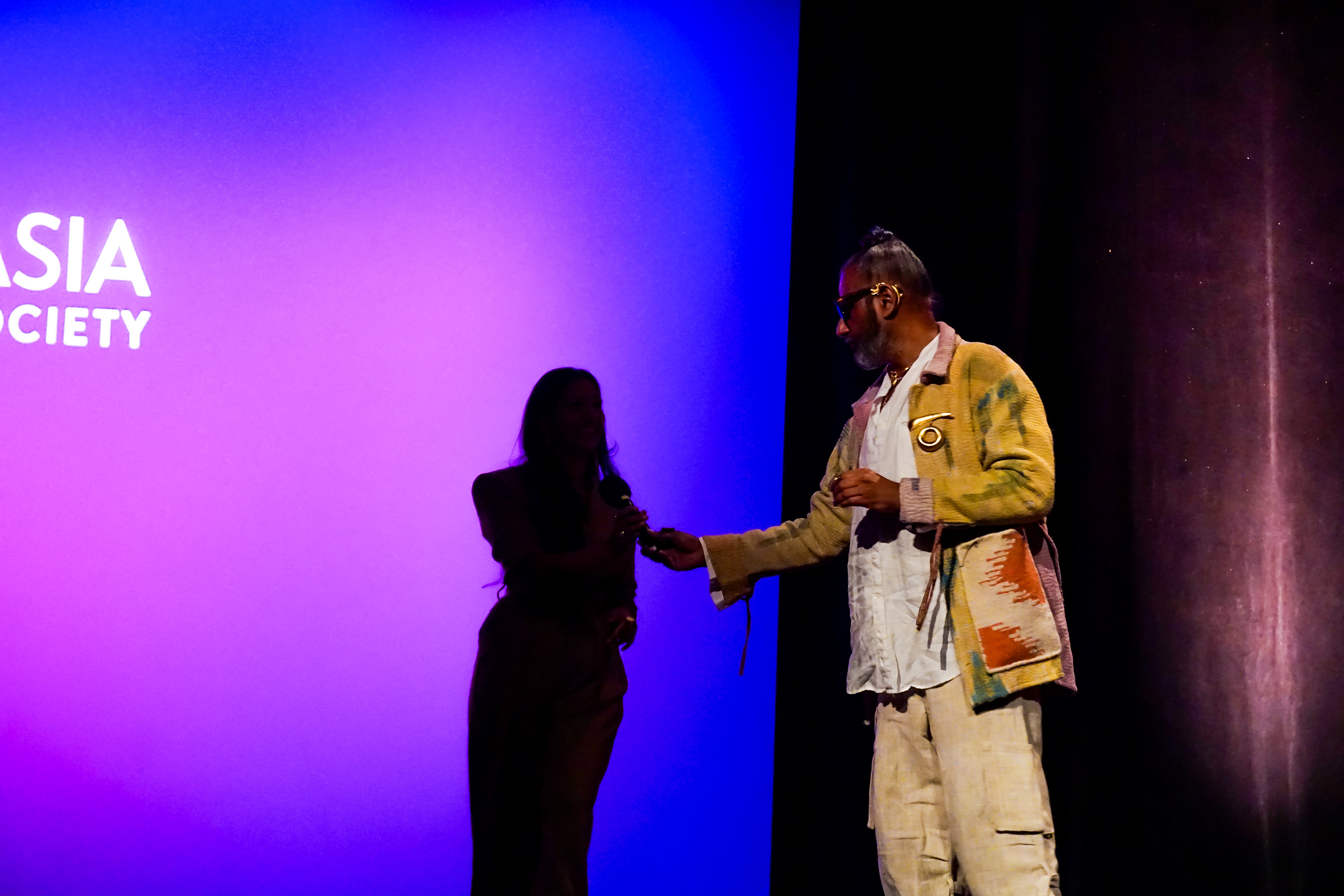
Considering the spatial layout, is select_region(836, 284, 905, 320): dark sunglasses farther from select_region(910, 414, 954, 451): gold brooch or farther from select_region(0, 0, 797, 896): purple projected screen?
select_region(0, 0, 797, 896): purple projected screen

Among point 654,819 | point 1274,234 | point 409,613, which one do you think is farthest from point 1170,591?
point 409,613

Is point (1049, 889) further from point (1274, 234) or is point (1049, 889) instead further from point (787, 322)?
point (1274, 234)

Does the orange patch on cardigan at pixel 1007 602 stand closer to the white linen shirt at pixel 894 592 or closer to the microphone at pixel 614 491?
the white linen shirt at pixel 894 592

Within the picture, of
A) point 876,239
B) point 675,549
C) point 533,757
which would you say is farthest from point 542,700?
point 876,239

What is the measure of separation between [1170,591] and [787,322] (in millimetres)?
1384

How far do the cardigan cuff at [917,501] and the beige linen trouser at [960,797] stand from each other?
1.09ft

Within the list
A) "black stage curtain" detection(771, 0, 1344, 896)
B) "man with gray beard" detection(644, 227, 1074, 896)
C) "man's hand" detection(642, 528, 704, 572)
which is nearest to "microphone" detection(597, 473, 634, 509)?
"man's hand" detection(642, 528, 704, 572)

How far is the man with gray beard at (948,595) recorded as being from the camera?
6.95ft

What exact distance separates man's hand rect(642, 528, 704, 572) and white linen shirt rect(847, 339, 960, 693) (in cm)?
38

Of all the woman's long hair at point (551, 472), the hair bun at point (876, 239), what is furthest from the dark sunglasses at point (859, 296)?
the woman's long hair at point (551, 472)

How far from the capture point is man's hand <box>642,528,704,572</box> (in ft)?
8.70

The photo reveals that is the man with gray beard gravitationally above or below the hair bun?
below

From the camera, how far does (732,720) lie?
353 cm

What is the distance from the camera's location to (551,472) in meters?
2.98
